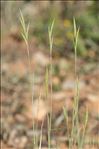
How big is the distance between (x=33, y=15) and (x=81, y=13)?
49 centimetres

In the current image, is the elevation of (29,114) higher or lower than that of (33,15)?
lower

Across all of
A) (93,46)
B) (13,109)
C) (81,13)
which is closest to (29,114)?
(13,109)

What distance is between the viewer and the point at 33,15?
5.66 m

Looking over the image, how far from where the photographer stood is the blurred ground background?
150 inches

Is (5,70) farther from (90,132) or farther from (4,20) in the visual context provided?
(90,132)

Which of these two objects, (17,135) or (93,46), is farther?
(93,46)

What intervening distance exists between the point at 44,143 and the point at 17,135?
32 cm

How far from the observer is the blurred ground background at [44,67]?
3.80 metres

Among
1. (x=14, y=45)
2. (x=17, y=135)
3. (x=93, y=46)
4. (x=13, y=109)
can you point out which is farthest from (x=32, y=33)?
Result: (x=17, y=135)

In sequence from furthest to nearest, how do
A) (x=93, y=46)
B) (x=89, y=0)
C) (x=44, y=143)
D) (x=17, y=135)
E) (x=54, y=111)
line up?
(x=89, y=0)
(x=93, y=46)
(x=54, y=111)
(x=17, y=135)
(x=44, y=143)

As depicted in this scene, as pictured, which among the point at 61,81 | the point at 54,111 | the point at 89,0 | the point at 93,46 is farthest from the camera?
the point at 89,0

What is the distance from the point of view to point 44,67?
4980 millimetres

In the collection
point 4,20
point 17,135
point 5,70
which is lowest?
point 17,135

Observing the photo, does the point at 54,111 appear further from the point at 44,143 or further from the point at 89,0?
the point at 89,0
